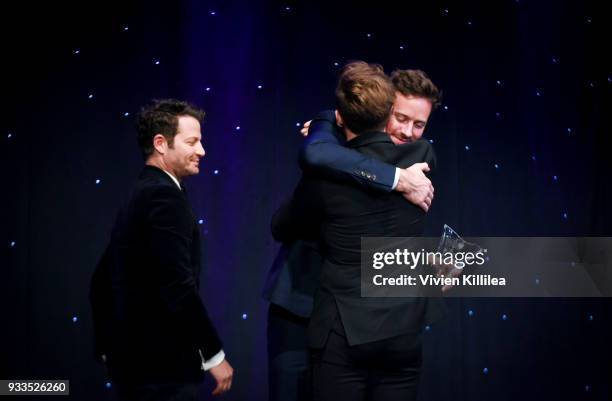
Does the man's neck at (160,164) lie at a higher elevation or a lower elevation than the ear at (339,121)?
lower

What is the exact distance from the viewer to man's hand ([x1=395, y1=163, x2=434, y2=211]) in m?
1.69

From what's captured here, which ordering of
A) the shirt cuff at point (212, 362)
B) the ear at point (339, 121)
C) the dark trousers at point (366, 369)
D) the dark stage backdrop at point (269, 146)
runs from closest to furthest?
the dark trousers at point (366, 369) < the ear at point (339, 121) < the shirt cuff at point (212, 362) < the dark stage backdrop at point (269, 146)

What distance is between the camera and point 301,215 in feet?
5.75

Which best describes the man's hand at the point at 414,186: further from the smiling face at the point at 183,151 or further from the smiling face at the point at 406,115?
the smiling face at the point at 183,151

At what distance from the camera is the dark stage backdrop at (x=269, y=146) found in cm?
296

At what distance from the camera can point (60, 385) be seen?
2.95 meters

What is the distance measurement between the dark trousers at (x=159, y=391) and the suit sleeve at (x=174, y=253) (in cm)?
16

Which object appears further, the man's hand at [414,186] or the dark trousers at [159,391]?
the dark trousers at [159,391]

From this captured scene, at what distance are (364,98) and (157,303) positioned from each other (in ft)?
2.41

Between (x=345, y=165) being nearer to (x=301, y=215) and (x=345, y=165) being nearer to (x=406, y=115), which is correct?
(x=301, y=215)

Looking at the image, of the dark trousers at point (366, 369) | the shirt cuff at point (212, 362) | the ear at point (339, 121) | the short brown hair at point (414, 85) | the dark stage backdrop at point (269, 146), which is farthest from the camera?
the dark stage backdrop at point (269, 146)

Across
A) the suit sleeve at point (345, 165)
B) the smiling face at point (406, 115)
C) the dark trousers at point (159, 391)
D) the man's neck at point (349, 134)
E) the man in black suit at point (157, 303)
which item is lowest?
the dark trousers at point (159, 391)

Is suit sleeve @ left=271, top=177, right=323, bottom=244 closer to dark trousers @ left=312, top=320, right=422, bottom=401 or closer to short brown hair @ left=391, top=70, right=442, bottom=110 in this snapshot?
dark trousers @ left=312, top=320, right=422, bottom=401

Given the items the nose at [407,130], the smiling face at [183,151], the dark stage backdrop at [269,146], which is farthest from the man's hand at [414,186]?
the dark stage backdrop at [269,146]
